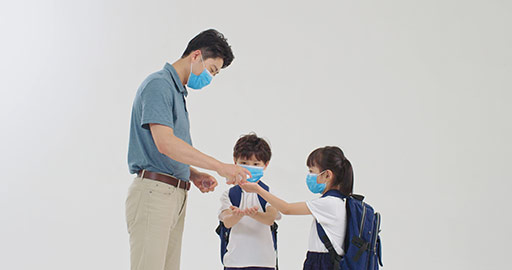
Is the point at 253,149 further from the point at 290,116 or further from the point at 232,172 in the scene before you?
the point at 290,116

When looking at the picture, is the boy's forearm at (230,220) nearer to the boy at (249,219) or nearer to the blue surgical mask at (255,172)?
the boy at (249,219)

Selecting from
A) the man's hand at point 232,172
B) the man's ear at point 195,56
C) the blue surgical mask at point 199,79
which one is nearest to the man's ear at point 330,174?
the man's hand at point 232,172

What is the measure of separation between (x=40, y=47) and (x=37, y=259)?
6.87ft

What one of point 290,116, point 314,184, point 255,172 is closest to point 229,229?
point 255,172

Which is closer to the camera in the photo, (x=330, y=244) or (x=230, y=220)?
(x=330, y=244)

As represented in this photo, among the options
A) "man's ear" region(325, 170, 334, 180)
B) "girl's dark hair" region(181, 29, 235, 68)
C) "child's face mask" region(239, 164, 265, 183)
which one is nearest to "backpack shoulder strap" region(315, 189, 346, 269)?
"man's ear" region(325, 170, 334, 180)

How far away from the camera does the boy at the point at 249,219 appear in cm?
269

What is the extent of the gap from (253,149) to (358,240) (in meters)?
0.78

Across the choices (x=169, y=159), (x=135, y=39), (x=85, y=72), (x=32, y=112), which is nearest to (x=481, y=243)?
(x=169, y=159)

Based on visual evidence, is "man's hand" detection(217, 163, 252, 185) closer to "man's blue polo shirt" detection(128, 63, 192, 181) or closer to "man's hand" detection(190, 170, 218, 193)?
"man's blue polo shirt" detection(128, 63, 192, 181)

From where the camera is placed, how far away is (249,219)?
2816mm

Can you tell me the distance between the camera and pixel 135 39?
4.88 m

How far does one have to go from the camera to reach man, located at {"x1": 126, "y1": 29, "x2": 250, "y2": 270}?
192cm

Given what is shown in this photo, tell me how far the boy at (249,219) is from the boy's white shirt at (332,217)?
330 mm
